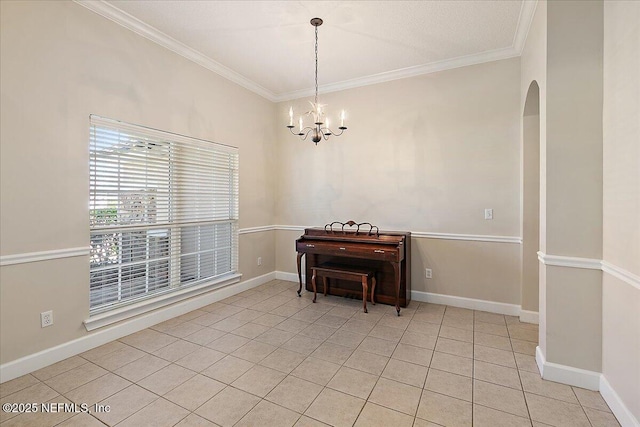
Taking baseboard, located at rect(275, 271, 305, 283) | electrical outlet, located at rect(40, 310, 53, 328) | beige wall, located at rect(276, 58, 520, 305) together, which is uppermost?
beige wall, located at rect(276, 58, 520, 305)

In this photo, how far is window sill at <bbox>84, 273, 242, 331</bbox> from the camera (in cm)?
260

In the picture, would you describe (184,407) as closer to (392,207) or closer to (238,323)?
(238,323)

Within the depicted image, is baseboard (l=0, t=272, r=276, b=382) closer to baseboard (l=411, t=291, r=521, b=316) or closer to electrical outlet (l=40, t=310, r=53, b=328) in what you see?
electrical outlet (l=40, t=310, r=53, b=328)

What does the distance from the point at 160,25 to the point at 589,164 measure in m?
3.79

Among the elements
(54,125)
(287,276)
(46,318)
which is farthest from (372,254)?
(54,125)

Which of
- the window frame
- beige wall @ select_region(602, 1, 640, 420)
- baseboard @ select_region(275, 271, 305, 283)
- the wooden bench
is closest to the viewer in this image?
beige wall @ select_region(602, 1, 640, 420)

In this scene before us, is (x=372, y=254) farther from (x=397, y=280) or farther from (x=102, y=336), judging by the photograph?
(x=102, y=336)

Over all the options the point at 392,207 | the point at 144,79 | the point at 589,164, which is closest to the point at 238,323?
the point at 392,207

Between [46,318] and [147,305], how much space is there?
0.80 m

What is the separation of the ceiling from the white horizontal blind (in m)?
1.01

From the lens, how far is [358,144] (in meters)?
4.16

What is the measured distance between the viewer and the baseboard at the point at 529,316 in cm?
313

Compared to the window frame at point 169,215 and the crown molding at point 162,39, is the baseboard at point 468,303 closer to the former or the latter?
the window frame at point 169,215

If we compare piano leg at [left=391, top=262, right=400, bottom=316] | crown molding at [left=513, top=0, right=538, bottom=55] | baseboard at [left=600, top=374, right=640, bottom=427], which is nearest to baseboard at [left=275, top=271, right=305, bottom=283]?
piano leg at [left=391, top=262, right=400, bottom=316]
